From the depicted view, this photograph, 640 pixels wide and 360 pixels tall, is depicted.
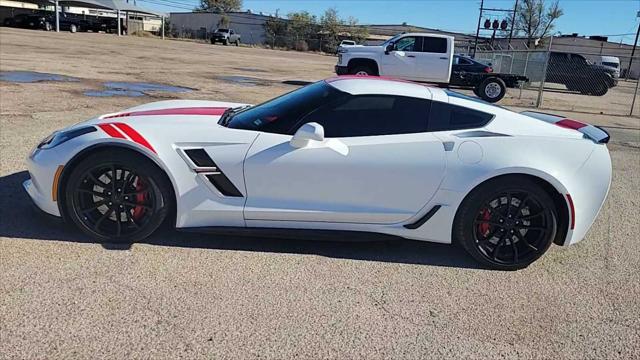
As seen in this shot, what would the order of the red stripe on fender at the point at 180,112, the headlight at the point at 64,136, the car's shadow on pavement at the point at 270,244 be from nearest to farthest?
1. the headlight at the point at 64,136
2. the car's shadow on pavement at the point at 270,244
3. the red stripe on fender at the point at 180,112

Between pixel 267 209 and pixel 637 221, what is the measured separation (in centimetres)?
394

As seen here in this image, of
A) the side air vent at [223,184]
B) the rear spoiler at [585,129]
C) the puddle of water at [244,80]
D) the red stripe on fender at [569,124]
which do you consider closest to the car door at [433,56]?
the puddle of water at [244,80]

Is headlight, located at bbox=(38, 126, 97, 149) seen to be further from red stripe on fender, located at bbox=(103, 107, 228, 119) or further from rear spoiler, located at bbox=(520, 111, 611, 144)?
rear spoiler, located at bbox=(520, 111, 611, 144)

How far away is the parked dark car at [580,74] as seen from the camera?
79.4ft

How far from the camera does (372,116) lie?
383 cm

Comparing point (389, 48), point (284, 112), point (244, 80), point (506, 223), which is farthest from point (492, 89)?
point (284, 112)

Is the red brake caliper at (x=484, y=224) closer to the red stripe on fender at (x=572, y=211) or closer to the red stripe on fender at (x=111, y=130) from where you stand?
the red stripe on fender at (x=572, y=211)

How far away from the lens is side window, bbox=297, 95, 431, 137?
12.4 ft

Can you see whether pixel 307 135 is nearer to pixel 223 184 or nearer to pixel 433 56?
pixel 223 184

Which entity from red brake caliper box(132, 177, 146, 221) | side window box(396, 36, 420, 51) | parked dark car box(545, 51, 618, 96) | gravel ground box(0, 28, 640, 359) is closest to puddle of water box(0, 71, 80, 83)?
gravel ground box(0, 28, 640, 359)

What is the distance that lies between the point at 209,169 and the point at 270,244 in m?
0.79

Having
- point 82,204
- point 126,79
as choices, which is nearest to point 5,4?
point 126,79

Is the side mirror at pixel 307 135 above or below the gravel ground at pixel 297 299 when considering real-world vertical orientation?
above

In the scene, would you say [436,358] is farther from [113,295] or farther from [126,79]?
[126,79]
